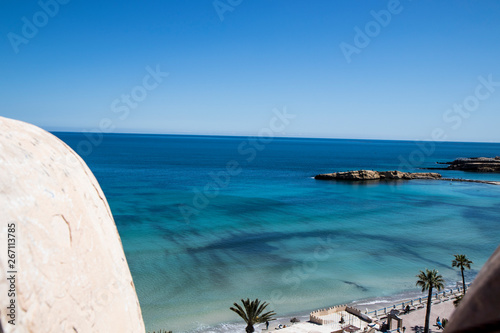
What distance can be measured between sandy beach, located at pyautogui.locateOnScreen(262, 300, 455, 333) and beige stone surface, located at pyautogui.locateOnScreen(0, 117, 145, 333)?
24600mm

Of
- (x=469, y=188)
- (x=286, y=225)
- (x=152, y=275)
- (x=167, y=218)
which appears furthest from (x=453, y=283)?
(x=469, y=188)

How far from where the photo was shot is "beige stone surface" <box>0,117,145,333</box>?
2395mm

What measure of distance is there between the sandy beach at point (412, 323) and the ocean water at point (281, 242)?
10.4ft

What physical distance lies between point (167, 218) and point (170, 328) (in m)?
29.4

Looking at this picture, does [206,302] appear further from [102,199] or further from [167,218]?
[102,199]

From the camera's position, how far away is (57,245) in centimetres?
264

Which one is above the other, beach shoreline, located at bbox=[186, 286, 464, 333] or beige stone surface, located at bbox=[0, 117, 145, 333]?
beach shoreline, located at bbox=[186, 286, 464, 333]

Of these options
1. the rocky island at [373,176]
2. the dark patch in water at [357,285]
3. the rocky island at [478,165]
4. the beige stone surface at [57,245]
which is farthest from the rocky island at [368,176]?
the beige stone surface at [57,245]

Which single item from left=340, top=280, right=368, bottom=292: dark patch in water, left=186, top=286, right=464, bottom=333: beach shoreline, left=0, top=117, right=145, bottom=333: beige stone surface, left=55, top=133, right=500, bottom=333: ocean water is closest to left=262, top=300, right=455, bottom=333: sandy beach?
left=186, top=286, right=464, bottom=333: beach shoreline

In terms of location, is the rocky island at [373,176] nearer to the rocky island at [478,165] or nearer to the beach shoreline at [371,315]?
the rocky island at [478,165]

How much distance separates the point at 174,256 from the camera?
40.0m

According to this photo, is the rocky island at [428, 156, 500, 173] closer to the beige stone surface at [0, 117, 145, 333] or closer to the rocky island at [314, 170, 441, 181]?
the rocky island at [314, 170, 441, 181]

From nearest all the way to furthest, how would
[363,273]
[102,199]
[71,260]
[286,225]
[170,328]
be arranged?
[71,260]
[102,199]
[170,328]
[363,273]
[286,225]

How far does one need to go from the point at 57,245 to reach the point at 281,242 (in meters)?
44.5
